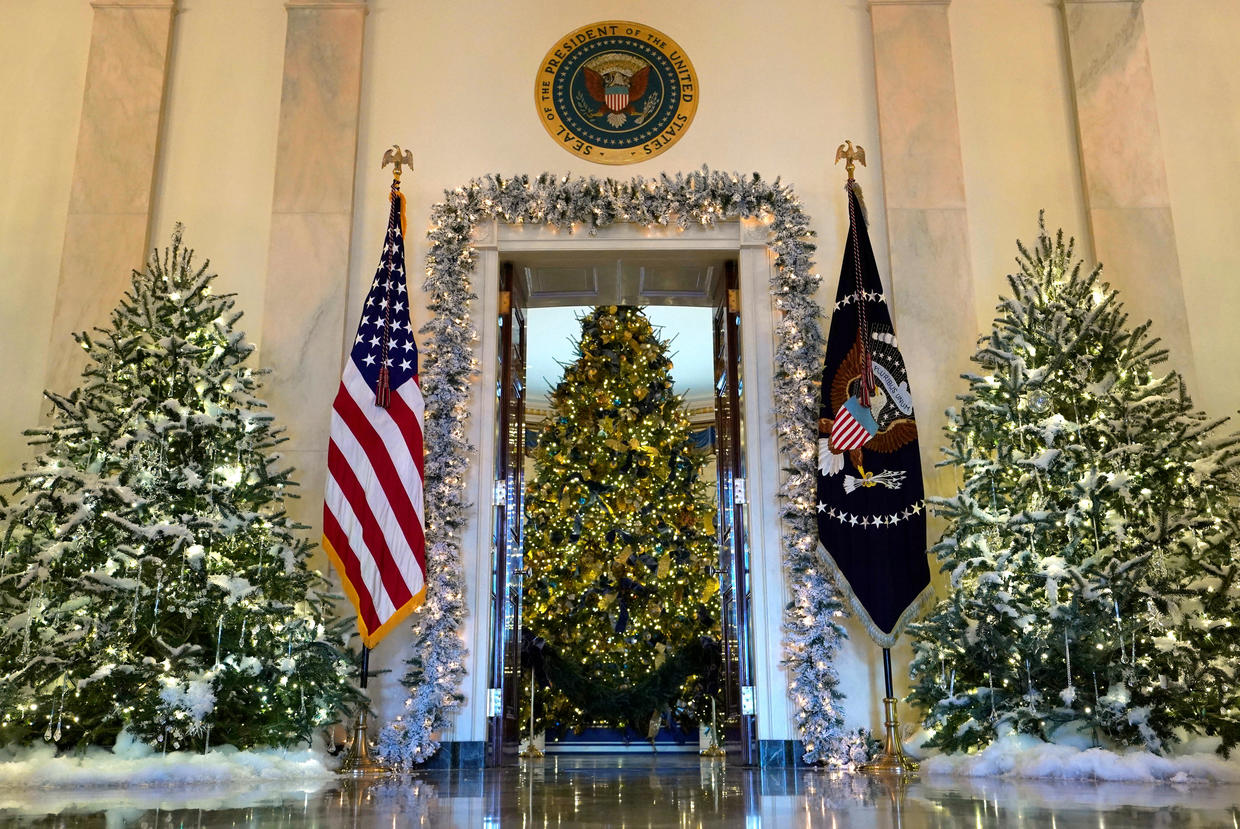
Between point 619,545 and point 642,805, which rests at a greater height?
point 619,545

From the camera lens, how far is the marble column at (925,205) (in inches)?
287

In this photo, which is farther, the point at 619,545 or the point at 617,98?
the point at 619,545

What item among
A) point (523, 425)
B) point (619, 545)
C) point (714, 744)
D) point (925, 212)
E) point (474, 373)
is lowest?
point (714, 744)

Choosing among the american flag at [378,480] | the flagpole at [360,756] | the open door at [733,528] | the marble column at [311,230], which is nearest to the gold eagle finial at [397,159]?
the marble column at [311,230]

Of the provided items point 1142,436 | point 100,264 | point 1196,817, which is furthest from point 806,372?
point 100,264

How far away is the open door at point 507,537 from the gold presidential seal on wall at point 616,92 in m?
1.17

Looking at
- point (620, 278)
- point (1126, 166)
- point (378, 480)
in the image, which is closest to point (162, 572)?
point (378, 480)

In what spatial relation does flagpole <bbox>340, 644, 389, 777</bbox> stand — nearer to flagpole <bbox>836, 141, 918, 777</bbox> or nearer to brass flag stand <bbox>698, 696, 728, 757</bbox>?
flagpole <bbox>836, 141, 918, 777</bbox>

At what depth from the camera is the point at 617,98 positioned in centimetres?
782

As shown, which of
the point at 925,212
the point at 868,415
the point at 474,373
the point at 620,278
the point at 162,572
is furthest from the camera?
the point at 620,278

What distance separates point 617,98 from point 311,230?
2491mm

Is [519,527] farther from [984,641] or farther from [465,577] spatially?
[984,641]

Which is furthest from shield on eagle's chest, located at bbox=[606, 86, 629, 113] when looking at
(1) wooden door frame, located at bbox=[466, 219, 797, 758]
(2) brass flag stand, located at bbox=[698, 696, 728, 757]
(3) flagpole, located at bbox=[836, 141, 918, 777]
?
(2) brass flag stand, located at bbox=[698, 696, 728, 757]

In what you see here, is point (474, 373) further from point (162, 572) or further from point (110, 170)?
point (110, 170)
